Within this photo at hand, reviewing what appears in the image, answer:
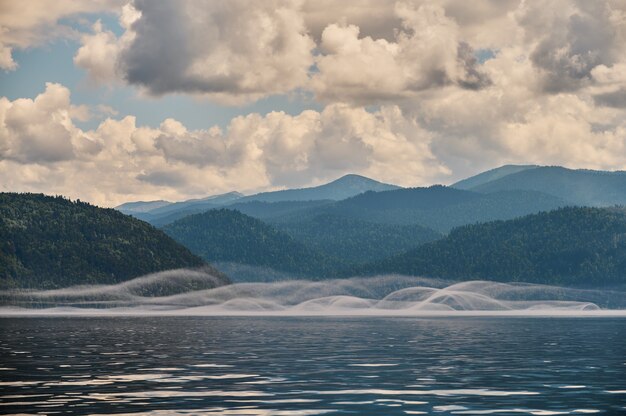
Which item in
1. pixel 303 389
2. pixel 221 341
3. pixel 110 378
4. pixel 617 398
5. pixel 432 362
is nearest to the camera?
pixel 617 398

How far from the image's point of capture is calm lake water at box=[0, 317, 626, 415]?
50.1 meters

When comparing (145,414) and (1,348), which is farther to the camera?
(1,348)

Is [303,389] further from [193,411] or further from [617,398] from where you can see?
[617,398]

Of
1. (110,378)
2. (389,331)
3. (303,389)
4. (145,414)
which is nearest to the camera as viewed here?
(145,414)

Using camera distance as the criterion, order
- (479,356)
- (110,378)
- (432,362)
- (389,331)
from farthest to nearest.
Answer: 1. (389,331)
2. (479,356)
3. (432,362)
4. (110,378)

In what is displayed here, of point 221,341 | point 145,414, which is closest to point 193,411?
point 145,414

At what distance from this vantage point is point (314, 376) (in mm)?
65062

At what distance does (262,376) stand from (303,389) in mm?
8361

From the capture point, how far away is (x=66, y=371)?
68.6m

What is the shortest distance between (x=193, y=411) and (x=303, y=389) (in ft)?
35.5

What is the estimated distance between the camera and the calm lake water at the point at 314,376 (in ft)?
164

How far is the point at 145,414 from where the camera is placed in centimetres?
4678

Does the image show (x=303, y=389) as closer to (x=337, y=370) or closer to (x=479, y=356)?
(x=337, y=370)

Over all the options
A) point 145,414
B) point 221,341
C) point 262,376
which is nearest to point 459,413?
point 145,414
